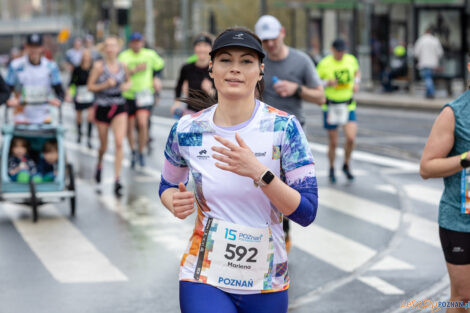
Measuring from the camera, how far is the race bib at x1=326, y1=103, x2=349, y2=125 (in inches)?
517

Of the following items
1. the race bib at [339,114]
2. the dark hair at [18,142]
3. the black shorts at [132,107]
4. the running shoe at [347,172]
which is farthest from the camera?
the black shorts at [132,107]

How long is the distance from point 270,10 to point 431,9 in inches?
1489

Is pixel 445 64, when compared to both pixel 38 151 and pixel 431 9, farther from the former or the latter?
pixel 38 151

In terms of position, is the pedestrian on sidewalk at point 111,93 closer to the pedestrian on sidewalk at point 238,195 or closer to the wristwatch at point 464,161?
the wristwatch at point 464,161

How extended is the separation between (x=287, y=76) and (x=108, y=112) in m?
4.65

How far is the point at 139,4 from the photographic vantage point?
8362 centimetres

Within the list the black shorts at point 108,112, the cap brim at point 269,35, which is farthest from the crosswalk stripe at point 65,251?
the cap brim at point 269,35

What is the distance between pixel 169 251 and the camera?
8.59 metres

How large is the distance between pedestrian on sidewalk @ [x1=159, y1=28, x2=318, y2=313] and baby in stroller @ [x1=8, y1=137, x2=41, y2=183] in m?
6.85

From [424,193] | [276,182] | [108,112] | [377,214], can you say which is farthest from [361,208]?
[276,182]

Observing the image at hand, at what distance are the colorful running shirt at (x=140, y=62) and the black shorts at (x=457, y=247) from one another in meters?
10.2

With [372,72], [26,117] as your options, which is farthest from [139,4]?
[26,117]

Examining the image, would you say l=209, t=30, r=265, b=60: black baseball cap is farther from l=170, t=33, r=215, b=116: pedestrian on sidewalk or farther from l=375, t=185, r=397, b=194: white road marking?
l=375, t=185, r=397, b=194: white road marking

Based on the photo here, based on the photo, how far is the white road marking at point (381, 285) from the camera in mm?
7074
